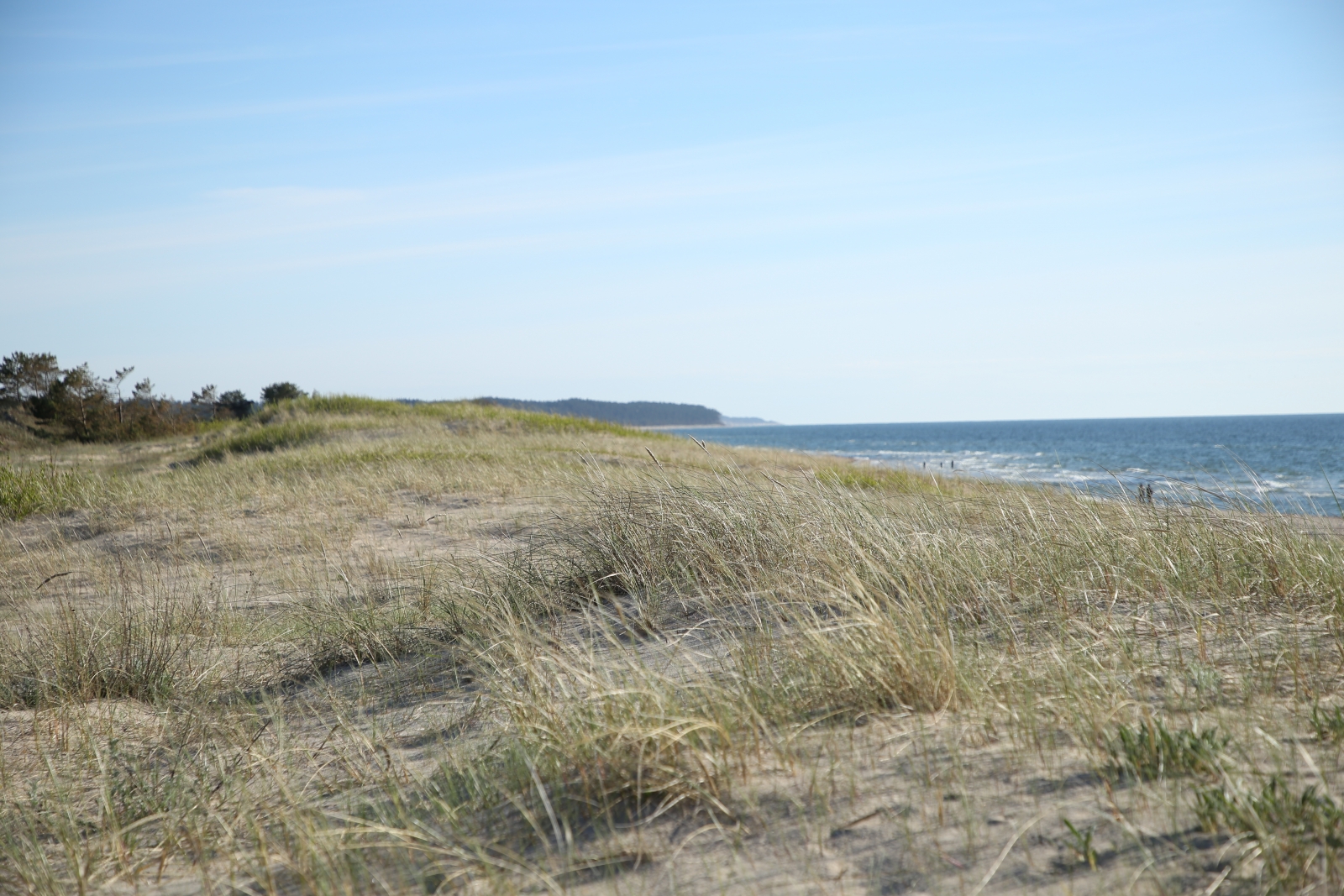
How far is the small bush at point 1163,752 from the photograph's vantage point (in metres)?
2.04

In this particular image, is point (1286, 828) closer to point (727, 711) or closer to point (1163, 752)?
point (1163, 752)

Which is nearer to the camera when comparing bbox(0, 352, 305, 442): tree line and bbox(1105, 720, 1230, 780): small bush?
bbox(1105, 720, 1230, 780): small bush

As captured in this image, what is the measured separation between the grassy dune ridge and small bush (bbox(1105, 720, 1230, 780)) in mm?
11

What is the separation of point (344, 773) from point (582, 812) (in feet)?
3.66

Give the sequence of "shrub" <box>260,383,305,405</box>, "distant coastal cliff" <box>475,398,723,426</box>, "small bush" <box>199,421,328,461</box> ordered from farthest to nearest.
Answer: "distant coastal cliff" <box>475,398,723,426</box>, "shrub" <box>260,383,305,405</box>, "small bush" <box>199,421,328,461</box>

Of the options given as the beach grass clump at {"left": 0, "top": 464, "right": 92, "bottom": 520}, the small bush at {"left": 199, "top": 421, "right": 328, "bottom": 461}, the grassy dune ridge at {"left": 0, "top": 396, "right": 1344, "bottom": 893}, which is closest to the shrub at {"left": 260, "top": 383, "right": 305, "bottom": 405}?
the small bush at {"left": 199, "top": 421, "right": 328, "bottom": 461}

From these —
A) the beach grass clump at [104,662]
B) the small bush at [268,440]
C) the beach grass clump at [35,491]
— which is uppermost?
the small bush at [268,440]

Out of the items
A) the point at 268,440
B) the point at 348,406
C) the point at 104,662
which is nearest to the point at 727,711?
the point at 104,662

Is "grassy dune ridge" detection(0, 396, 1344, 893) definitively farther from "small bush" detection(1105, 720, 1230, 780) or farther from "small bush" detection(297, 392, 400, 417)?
"small bush" detection(297, 392, 400, 417)

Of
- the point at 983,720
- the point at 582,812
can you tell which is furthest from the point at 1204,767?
the point at 582,812

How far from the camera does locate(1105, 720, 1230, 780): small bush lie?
6.70ft

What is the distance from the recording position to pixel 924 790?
213cm

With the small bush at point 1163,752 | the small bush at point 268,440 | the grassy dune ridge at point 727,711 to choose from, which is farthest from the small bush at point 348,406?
the small bush at point 1163,752

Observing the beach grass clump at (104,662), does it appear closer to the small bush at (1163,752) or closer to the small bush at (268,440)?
the small bush at (1163,752)
